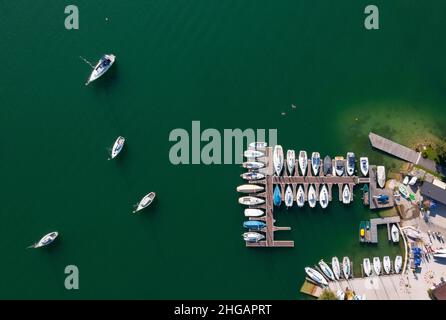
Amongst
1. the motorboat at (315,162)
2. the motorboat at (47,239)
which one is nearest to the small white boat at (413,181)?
the motorboat at (315,162)

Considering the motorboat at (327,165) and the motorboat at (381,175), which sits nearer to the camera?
the motorboat at (381,175)

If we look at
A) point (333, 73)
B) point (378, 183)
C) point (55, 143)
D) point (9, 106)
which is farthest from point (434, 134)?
point (9, 106)

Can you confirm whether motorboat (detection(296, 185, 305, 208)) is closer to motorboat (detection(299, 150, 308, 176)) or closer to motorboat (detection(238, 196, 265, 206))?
motorboat (detection(299, 150, 308, 176))

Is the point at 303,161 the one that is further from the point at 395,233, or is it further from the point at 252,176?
the point at 395,233

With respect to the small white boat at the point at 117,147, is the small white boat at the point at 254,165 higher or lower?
lower

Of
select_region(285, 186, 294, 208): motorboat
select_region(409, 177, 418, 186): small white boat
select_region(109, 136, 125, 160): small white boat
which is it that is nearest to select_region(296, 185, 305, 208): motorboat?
select_region(285, 186, 294, 208): motorboat

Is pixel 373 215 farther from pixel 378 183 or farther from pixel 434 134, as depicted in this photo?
pixel 434 134

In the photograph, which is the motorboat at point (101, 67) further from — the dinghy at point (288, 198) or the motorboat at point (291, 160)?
the dinghy at point (288, 198)
